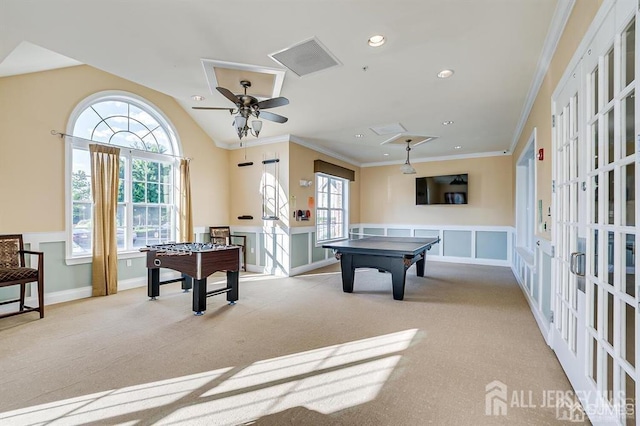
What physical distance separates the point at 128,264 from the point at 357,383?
430cm

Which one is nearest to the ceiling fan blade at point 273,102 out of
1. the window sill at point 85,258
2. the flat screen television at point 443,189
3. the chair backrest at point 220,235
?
the window sill at point 85,258

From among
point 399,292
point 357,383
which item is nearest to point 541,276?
point 399,292

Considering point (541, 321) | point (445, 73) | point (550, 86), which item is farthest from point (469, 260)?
point (445, 73)

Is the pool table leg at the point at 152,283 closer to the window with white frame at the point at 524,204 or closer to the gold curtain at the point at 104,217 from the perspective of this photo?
the gold curtain at the point at 104,217

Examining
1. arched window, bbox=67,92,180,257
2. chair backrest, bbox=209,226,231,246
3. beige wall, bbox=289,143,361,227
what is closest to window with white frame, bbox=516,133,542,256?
beige wall, bbox=289,143,361,227

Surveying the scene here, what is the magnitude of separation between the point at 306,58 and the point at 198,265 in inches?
100

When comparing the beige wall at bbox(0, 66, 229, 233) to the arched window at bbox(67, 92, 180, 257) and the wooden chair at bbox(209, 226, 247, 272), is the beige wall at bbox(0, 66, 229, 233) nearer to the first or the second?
the arched window at bbox(67, 92, 180, 257)

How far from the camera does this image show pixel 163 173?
17.6 feet

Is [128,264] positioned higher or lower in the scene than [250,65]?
lower

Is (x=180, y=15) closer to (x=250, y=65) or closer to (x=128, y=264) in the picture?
(x=250, y=65)

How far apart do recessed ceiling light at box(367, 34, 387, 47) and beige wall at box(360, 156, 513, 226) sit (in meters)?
5.49

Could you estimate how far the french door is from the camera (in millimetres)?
1299

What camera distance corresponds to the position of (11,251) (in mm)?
3445

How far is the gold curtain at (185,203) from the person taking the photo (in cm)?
540
